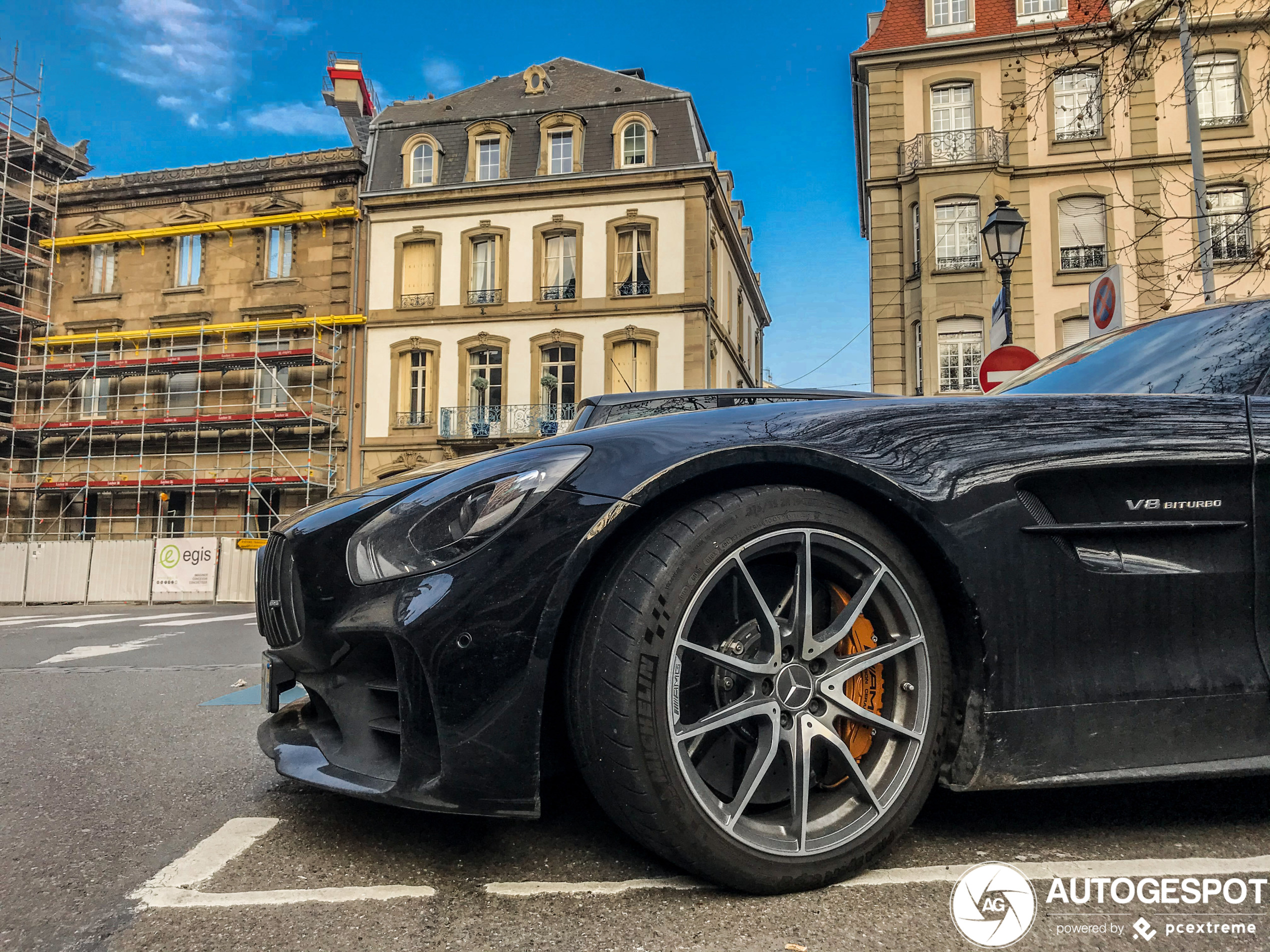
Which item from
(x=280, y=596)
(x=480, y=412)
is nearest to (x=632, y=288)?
(x=480, y=412)

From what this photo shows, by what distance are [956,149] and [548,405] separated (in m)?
12.6

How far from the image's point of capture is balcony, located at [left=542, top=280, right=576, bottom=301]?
2631 centimetres

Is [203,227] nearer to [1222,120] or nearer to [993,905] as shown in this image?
[1222,120]

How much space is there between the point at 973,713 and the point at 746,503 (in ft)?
2.03

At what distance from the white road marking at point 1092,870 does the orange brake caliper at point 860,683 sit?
0.76ft

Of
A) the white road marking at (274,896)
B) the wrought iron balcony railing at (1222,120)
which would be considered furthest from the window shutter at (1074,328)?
the white road marking at (274,896)

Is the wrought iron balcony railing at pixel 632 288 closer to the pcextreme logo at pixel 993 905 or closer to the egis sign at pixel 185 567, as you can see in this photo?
the egis sign at pixel 185 567

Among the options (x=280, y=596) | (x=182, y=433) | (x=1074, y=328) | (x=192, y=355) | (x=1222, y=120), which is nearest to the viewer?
(x=280, y=596)

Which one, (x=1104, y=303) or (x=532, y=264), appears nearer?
(x=1104, y=303)

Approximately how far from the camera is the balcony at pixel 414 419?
26.5m

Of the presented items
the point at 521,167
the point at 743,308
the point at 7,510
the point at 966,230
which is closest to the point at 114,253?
the point at 7,510

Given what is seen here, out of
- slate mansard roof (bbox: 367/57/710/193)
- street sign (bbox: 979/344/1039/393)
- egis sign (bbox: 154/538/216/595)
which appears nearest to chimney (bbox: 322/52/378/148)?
slate mansard roof (bbox: 367/57/710/193)

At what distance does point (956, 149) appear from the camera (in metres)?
22.2

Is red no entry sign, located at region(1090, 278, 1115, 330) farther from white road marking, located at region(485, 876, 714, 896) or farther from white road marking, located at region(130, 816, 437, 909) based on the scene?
white road marking, located at region(130, 816, 437, 909)
